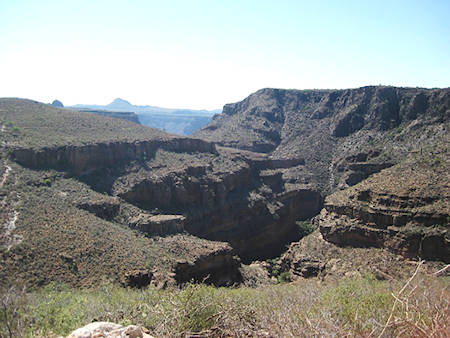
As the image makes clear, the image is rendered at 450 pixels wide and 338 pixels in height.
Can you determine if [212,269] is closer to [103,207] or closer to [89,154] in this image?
[103,207]

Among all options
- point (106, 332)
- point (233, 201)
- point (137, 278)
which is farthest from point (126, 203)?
point (106, 332)

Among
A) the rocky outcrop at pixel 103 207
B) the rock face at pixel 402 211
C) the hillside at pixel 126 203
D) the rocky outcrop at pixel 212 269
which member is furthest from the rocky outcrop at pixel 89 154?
the rock face at pixel 402 211

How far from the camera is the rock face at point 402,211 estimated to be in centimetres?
2917

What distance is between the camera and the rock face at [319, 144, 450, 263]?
2917cm

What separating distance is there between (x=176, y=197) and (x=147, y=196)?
4250 mm

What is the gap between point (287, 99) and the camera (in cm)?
10238

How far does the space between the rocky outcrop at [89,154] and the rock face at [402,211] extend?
27887 mm

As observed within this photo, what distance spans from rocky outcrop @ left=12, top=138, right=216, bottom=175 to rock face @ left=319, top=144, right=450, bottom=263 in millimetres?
27887

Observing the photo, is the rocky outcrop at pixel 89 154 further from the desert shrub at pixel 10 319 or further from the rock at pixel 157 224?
the desert shrub at pixel 10 319

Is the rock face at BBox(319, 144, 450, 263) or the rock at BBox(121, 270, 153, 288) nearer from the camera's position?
the rock at BBox(121, 270, 153, 288)

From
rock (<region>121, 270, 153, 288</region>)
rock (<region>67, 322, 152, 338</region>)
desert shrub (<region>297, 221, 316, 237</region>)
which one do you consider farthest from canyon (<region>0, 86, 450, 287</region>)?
rock (<region>67, 322, 152, 338</region>)

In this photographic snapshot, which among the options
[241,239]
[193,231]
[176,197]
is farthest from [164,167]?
[241,239]

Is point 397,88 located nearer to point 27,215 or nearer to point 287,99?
point 287,99

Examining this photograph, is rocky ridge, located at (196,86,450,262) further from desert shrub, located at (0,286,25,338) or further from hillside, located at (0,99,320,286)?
desert shrub, located at (0,286,25,338)
